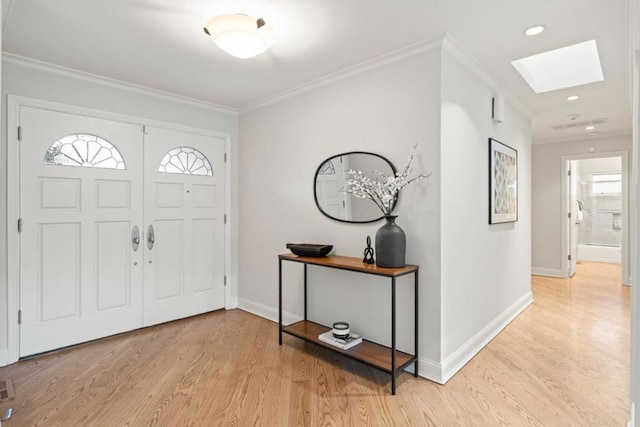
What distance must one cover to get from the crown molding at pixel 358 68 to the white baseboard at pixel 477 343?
2251mm

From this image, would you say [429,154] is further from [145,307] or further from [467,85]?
[145,307]

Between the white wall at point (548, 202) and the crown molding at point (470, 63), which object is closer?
the crown molding at point (470, 63)

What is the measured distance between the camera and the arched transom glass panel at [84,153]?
302 cm

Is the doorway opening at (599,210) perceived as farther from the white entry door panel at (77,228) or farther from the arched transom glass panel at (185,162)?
the white entry door panel at (77,228)

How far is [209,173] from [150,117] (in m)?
0.83

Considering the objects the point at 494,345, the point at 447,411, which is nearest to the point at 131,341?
the point at 447,411

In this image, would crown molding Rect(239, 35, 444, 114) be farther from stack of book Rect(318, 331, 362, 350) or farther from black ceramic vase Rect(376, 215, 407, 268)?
stack of book Rect(318, 331, 362, 350)

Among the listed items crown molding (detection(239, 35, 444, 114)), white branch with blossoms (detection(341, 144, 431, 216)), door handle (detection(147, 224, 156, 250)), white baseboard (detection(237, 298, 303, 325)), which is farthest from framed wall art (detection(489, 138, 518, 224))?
door handle (detection(147, 224, 156, 250))

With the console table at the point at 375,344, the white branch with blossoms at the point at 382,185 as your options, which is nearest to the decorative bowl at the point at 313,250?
the console table at the point at 375,344

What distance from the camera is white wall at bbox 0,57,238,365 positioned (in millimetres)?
2777

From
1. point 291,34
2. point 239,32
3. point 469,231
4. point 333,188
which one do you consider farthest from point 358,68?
point 469,231

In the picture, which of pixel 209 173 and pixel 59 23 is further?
pixel 209 173

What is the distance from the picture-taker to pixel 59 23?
2.29 metres

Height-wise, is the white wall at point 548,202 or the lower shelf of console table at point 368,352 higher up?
the white wall at point 548,202
